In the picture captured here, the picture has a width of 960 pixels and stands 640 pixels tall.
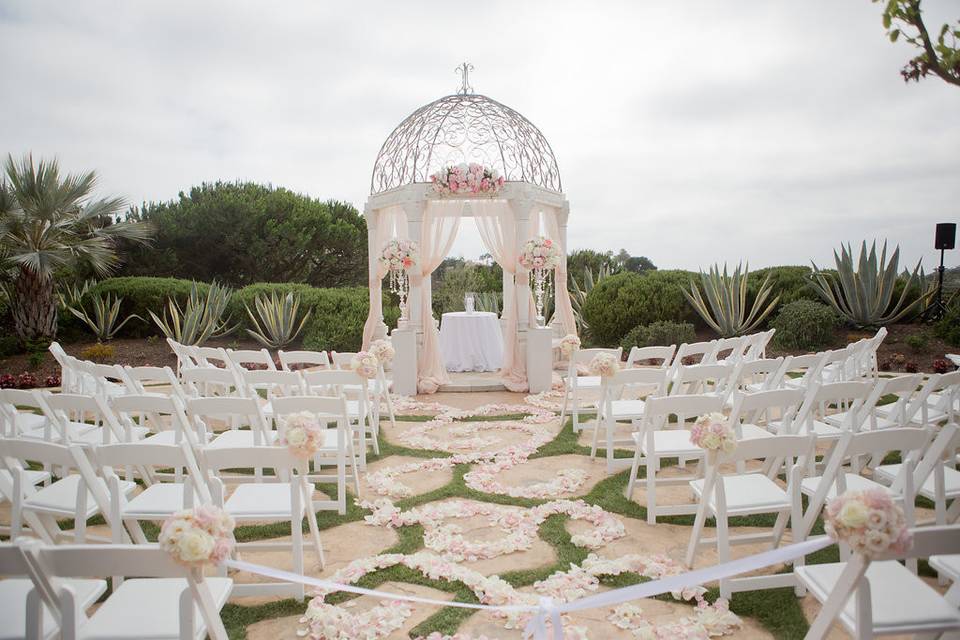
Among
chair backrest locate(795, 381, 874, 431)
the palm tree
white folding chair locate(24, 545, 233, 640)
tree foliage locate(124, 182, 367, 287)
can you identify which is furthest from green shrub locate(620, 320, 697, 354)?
tree foliage locate(124, 182, 367, 287)

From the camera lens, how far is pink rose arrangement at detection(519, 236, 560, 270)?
313 inches

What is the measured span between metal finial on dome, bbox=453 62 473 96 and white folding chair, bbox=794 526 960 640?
8573 millimetres

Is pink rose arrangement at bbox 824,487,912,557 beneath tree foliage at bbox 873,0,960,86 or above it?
beneath

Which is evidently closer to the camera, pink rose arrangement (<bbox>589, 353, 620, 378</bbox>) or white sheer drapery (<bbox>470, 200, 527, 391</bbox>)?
pink rose arrangement (<bbox>589, 353, 620, 378</bbox>)

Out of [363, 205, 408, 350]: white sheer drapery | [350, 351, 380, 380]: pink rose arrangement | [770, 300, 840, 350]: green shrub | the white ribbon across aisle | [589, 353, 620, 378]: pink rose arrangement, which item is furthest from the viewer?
[770, 300, 840, 350]: green shrub

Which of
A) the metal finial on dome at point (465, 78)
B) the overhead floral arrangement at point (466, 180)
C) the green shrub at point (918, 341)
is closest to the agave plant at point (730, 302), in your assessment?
the green shrub at point (918, 341)

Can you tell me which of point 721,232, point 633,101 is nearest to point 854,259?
point 721,232

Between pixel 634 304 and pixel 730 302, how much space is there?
71.9 inches

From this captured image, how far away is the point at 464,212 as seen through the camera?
881 centimetres

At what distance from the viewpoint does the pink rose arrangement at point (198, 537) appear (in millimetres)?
1532

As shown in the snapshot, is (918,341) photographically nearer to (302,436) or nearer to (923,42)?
(923,42)

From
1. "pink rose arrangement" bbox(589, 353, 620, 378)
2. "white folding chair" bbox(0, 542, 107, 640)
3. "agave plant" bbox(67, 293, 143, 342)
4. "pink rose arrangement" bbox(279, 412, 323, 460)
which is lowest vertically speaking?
"white folding chair" bbox(0, 542, 107, 640)

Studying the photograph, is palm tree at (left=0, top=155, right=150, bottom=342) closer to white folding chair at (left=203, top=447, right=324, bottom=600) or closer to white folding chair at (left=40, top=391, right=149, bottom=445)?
white folding chair at (left=40, top=391, right=149, bottom=445)

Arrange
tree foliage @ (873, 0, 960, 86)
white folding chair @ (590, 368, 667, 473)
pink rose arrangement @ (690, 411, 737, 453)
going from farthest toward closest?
white folding chair @ (590, 368, 667, 473) < tree foliage @ (873, 0, 960, 86) < pink rose arrangement @ (690, 411, 737, 453)
